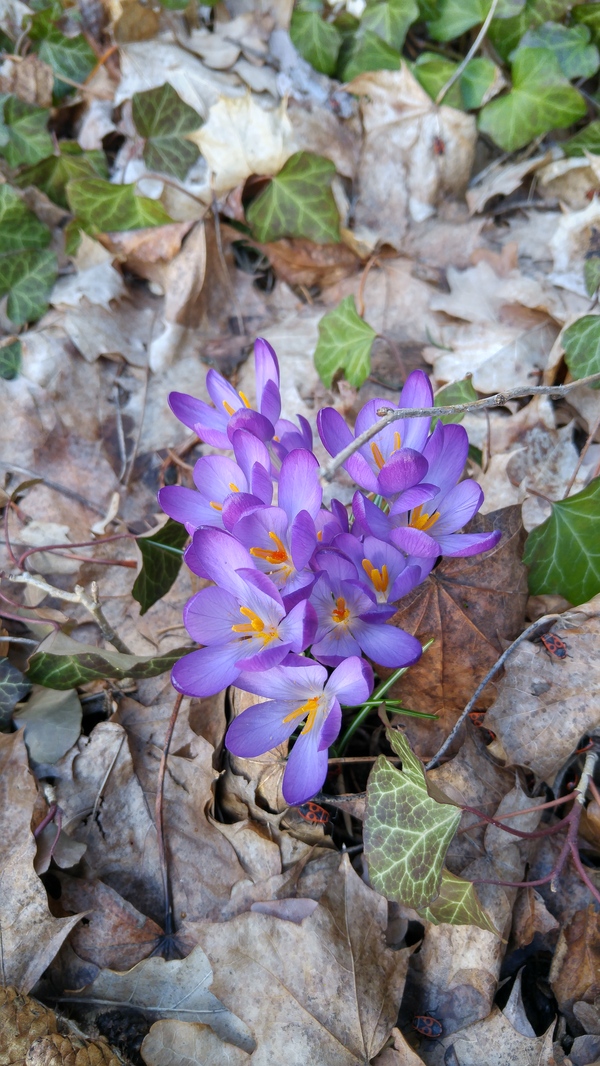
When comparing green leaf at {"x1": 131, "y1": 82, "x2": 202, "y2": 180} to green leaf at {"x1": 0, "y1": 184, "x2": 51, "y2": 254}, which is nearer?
green leaf at {"x1": 0, "y1": 184, "x2": 51, "y2": 254}

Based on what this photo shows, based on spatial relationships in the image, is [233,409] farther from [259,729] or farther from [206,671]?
[259,729]

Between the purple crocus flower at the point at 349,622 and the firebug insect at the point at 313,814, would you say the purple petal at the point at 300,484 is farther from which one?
the firebug insect at the point at 313,814

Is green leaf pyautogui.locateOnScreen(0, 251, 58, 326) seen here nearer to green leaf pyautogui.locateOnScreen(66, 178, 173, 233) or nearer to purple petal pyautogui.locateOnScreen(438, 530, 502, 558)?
green leaf pyautogui.locateOnScreen(66, 178, 173, 233)

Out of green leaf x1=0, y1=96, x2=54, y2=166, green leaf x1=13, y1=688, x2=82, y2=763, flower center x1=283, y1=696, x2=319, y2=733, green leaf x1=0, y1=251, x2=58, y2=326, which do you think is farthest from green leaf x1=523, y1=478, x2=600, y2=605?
green leaf x1=0, y1=96, x2=54, y2=166

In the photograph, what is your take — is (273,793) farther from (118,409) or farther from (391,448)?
(118,409)

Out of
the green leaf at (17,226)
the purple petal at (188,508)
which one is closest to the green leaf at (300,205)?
the green leaf at (17,226)

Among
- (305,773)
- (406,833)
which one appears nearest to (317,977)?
(406,833)

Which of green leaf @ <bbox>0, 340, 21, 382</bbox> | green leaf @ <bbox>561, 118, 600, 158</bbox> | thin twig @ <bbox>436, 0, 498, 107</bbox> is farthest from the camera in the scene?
thin twig @ <bbox>436, 0, 498, 107</bbox>
